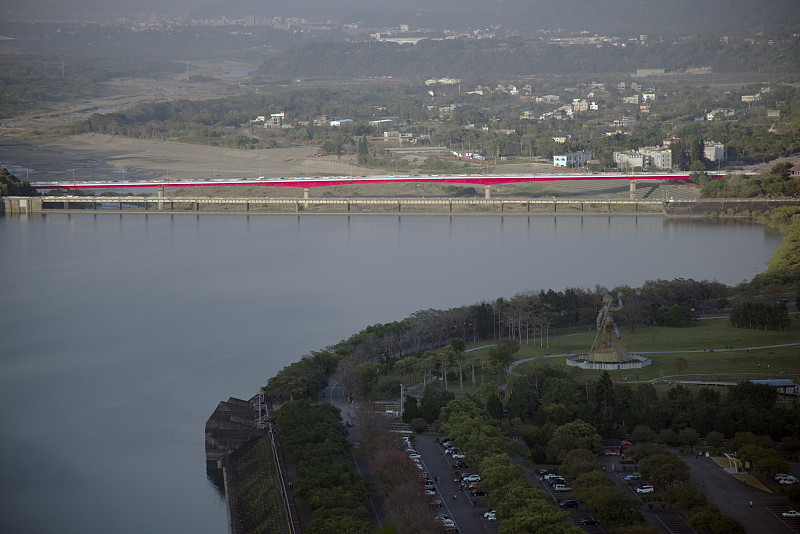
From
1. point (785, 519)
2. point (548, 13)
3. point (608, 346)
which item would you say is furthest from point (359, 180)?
point (548, 13)

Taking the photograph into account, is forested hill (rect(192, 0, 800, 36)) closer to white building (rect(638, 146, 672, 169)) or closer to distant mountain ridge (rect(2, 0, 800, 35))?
distant mountain ridge (rect(2, 0, 800, 35))

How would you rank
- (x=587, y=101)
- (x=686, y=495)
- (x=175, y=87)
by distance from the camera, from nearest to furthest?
(x=686, y=495) → (x=587, y=101) → (x=175, y=87)

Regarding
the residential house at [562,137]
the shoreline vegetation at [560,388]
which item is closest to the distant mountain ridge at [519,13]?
the residential house at [562,137]

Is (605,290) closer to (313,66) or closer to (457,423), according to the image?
(457,423)

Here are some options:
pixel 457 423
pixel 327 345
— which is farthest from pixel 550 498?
pixel 327 345

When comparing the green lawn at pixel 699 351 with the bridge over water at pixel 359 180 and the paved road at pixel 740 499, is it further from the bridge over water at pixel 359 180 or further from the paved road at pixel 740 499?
the bridge over water at pixel 359 180

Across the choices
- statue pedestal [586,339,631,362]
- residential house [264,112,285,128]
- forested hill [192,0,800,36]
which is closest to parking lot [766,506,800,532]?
statue pedestal [586,339,631,362]
